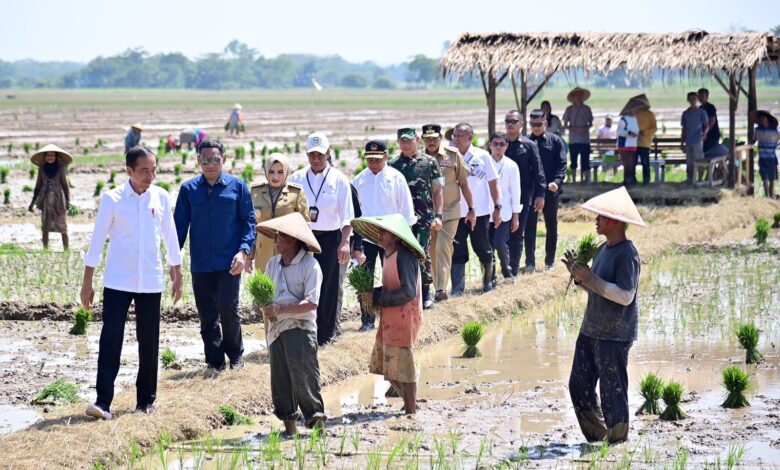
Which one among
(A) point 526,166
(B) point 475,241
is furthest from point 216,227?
(A) point 526,166

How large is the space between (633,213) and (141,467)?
328cm

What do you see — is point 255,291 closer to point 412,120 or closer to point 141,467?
point 141,467

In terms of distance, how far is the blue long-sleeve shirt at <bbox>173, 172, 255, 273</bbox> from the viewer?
9.55 metres

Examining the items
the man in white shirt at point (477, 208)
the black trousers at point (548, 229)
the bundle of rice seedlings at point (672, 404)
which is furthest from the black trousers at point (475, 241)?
the bundle of rice seedlings at point (672, 404)

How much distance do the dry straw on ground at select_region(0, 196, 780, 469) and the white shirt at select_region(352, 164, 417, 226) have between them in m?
1.10

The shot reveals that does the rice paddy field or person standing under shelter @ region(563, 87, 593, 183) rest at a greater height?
person standing under shelter @ region(563, 87, 593, 183)

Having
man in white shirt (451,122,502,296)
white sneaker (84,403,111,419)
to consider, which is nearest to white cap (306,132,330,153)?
man in white shirt (451,122,502,296)

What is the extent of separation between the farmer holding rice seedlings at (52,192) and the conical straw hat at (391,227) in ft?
30.5

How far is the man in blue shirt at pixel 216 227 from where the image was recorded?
9539 mm

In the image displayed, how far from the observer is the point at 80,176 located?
29.9 meters

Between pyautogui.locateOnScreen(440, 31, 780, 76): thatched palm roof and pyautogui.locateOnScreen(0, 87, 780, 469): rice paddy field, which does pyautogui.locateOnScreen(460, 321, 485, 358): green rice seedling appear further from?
pyautogui.locateOnScreen(440, 31, 780, 76): thatched palm roof

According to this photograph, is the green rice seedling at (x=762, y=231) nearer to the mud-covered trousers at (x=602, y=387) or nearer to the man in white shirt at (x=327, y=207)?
the man in white shirt at (x=327, y=207)

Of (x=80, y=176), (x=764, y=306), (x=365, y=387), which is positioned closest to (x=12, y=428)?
(x=365, y=387)

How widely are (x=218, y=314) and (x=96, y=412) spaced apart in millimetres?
1777
